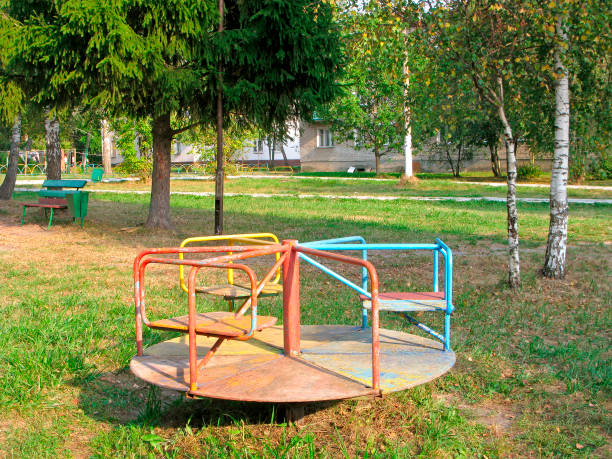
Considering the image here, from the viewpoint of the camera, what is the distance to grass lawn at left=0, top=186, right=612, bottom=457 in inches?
166

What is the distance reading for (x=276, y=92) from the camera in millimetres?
13180

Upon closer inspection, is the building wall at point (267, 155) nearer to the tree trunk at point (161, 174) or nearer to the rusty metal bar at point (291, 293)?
the tree trunk at point (161, 174)

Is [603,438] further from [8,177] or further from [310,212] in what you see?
[8,177]

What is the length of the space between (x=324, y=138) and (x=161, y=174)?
3634 cm

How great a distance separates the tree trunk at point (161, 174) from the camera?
1395 cm

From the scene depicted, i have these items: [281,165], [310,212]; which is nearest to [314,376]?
[310,212]

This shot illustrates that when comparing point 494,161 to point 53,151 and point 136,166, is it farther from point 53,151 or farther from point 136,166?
point 53,151

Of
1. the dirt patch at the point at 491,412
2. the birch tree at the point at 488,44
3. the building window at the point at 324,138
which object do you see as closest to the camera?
the dirt patch at the point at 491,412

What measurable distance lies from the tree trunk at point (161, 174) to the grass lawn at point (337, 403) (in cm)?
273

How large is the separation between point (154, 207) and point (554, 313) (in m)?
9.12

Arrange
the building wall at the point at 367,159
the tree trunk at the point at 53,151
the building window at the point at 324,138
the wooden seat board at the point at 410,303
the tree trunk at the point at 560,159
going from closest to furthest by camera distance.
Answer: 1. the wooden seat board at the point at 410,303
2. the tree trunk at the point at 560,159
3. the tree trunk at the point at 53,151
4. the building wall at the point at 367,159
5. the building window at the point at 324,138

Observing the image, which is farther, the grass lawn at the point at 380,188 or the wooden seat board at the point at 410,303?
the grass lawn at the point at 380,188

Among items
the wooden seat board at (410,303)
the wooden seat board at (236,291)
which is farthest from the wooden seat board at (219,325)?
the wooden seat board at (410,303)

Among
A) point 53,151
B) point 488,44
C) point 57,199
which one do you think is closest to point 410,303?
point 488,44
